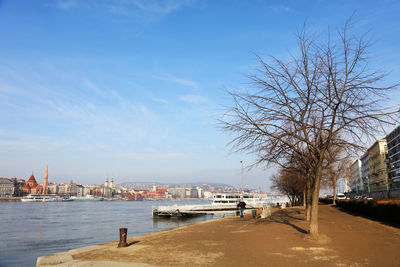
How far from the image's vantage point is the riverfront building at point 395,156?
275 ft

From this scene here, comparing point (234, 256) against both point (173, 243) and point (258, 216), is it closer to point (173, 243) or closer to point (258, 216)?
point (173, 243)

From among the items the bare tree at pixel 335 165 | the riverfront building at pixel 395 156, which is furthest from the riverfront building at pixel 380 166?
the bare tree at pixel 335 165

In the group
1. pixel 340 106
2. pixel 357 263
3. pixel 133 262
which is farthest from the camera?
pixel 340 106

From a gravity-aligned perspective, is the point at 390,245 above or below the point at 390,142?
below

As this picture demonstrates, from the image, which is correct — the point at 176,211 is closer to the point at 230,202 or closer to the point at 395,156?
the point at 230,202

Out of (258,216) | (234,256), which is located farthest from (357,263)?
(258,216)

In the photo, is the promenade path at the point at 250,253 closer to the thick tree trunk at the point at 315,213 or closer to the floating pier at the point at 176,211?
the thick tree trunk at the point at 315,213

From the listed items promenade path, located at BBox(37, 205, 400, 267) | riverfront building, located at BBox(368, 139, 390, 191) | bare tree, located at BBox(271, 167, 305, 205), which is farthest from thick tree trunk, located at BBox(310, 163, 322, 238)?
riverfront building, located at BBox(368, 139, 390, 191)

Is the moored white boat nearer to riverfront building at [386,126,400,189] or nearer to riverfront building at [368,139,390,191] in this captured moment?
riverfront building at [386,126,400,189]

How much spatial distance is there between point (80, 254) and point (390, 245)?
12.6m

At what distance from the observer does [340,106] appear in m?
13.4

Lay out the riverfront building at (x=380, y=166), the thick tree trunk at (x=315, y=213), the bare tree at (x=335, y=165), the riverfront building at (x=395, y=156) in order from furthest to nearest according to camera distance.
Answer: the riverfront building at (x=380, y=166)
the riverfront building at (x=395, y=156)
the bare tree at (x=335, y=165)
the thick tree trunk at (x=315, y=213)

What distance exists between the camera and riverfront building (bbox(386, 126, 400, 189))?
83.8m

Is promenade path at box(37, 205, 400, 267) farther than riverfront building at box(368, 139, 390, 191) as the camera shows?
No
